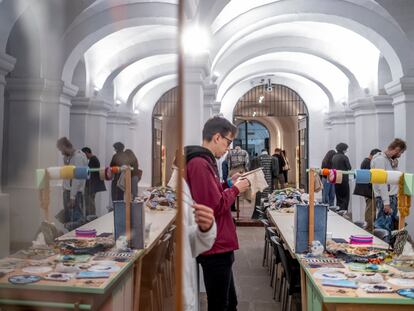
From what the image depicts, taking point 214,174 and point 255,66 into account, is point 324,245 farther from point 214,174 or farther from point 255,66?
point 255,66

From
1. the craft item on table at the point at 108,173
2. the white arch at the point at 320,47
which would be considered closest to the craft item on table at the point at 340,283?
the white arch at the point at 320,47

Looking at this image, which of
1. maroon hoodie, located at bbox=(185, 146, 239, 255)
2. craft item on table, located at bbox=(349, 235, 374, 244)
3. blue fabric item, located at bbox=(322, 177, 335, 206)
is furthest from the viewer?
craft item on table, located at bbox=(349, 235, 374, 244)

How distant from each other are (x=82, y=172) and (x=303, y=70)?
6.44 feet

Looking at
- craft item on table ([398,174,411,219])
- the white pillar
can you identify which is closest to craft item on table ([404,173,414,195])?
craft item on table ([398,174,411,219])

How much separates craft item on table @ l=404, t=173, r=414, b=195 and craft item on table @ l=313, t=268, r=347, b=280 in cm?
28

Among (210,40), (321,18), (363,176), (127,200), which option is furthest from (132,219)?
(321,18)

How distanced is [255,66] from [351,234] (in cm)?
326

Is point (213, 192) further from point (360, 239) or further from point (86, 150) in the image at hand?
point (360, 239)

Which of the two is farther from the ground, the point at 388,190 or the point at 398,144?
the point at 398,144

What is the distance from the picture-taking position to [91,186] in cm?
41

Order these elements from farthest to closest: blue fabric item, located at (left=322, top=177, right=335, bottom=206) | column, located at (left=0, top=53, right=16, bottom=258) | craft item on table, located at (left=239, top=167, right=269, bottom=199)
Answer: blue fabric item, located at (left=322, top=177, right=335, bottom=206), craft item on table, located at (left=239, top=167, right=269, bottom=199), column, located at (left=0, top=53, right=16, bottom=258)

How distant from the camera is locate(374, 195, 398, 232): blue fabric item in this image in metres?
1.15

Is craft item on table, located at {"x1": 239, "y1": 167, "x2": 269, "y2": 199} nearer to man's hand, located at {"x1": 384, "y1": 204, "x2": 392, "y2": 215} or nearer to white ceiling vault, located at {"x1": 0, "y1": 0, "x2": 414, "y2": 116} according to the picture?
white ceiling vault, located at {"x1": 0, "y1": 0, "x2": 414, "y2": 116}

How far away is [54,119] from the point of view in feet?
1.23
